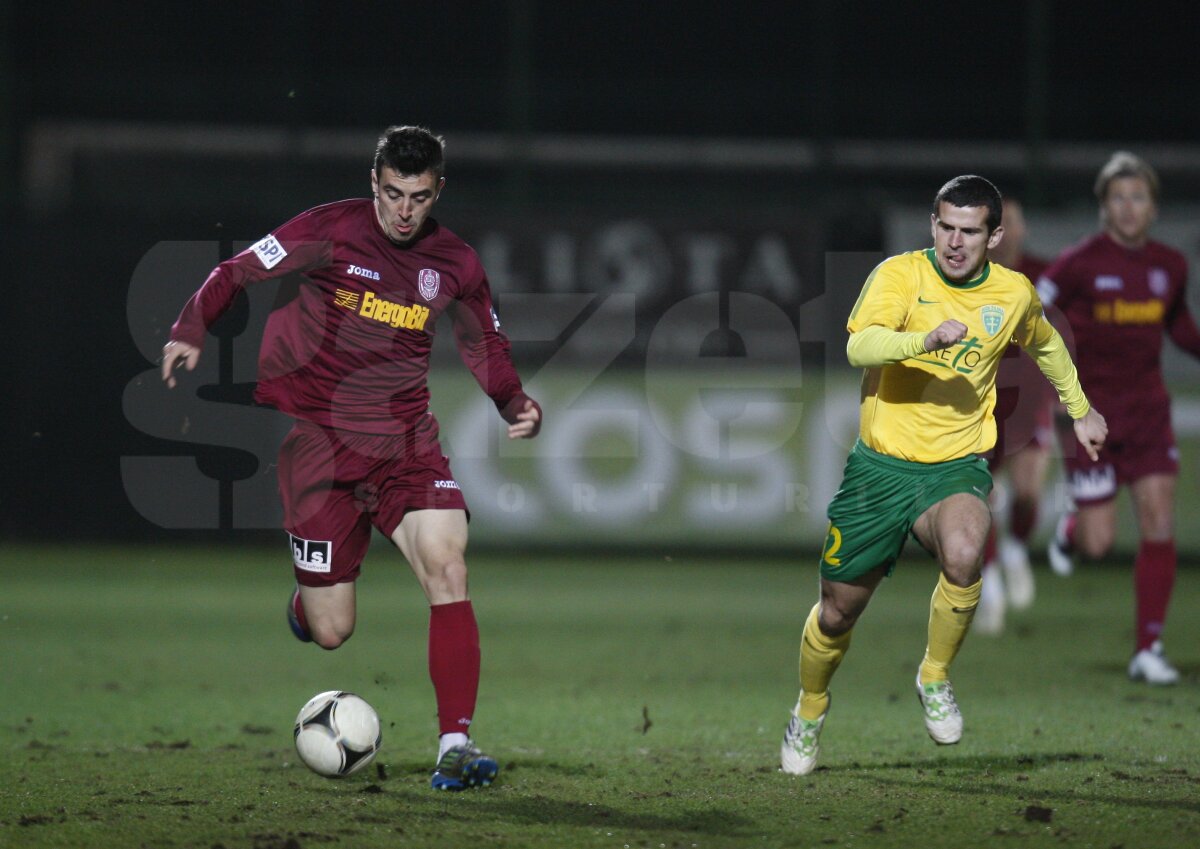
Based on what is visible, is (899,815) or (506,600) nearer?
(899,815)

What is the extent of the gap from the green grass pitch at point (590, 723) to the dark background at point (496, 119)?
246 cm

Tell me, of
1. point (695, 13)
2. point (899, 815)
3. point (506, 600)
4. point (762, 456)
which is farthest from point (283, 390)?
point (695, 13)

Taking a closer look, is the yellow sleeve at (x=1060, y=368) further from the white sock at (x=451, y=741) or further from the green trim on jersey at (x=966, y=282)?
the white sock at (x=451, y=741)

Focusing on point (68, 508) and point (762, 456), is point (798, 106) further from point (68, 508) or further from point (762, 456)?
point (68, 508)

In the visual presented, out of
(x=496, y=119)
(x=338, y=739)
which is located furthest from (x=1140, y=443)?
(x=496, y=119)

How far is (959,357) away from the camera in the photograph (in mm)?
5316

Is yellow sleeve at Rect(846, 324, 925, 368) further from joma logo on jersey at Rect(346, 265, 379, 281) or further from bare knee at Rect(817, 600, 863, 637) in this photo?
joma logo on jersey at Rect(346, 265, 379, 281)

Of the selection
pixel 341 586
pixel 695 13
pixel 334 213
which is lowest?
pixel 341 586

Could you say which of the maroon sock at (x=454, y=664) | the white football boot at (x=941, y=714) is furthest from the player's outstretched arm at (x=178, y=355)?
the white football boot at (x=941, y=714)

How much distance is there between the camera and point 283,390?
5727 millimetres

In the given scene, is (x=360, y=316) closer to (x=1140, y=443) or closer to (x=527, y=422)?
(x=527, y=422)

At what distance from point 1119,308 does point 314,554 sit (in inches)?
175

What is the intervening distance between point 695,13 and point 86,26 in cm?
808

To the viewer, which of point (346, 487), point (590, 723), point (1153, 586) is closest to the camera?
point (346, 487)
